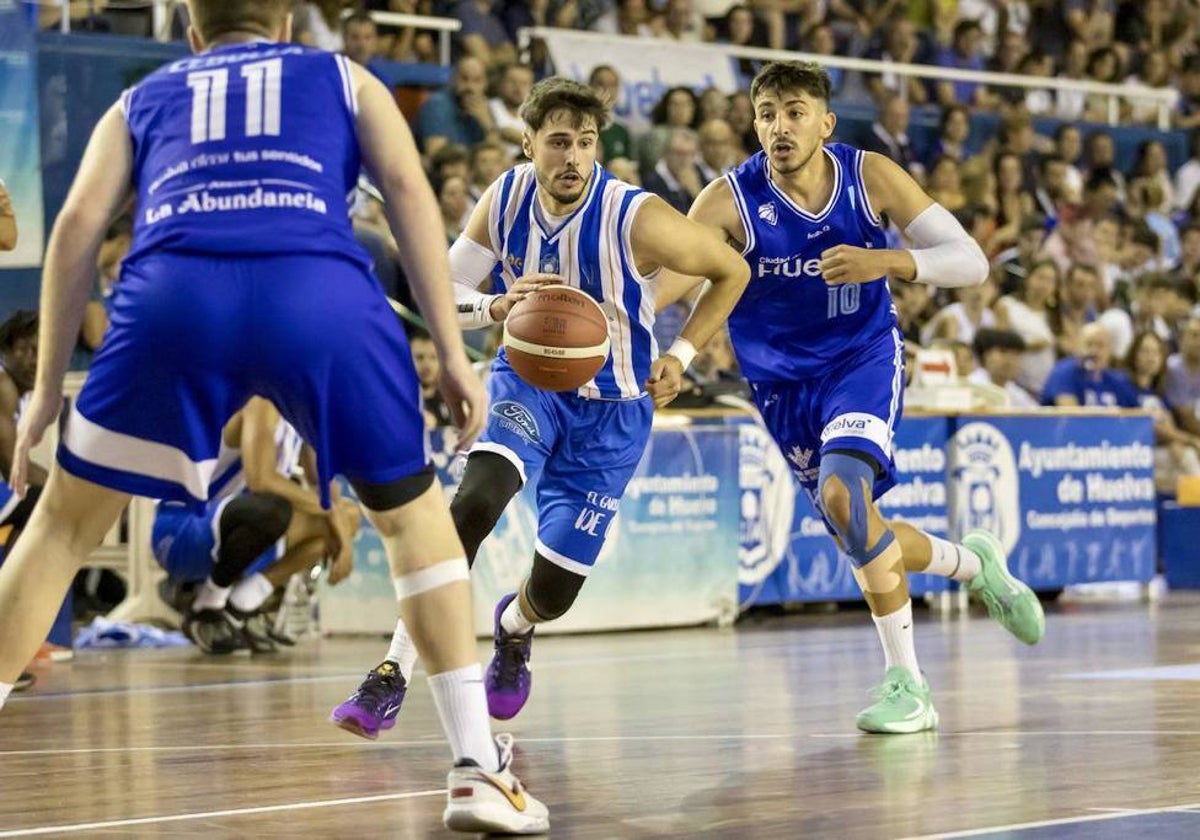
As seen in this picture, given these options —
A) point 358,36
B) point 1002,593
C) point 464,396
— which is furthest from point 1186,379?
point 464,396

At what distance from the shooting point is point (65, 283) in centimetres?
421

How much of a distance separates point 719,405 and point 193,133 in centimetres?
937

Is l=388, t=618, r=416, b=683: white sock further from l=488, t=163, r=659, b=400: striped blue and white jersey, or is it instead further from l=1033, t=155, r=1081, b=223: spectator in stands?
l=1033, t=155, r=1081, b=223: spectator in stands

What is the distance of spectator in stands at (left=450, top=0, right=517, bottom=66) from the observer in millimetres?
15789

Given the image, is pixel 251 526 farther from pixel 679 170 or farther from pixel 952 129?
pixel 952 129

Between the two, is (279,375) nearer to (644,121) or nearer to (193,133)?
(193,133)

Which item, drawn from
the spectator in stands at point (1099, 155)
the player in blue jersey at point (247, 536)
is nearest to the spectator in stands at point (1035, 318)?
the spectator in stands at point (1099, 155)

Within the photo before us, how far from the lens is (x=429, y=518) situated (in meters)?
4.41

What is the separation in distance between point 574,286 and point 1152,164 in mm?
15104

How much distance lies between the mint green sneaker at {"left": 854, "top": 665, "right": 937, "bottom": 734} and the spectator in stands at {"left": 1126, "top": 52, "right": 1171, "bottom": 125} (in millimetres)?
15951

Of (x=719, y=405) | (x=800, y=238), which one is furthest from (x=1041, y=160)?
(x=800, y=238)

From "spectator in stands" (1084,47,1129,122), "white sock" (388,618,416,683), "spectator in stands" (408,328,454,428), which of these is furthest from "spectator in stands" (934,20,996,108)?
"white sock" (388,618,416,683)

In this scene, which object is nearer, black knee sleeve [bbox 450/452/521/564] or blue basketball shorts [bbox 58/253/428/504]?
blue basketball shorts [bbox 58/253/428/504]

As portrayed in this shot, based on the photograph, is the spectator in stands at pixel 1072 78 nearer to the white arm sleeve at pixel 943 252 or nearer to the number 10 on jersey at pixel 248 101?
the white arm sleeve at pixel 943 252
